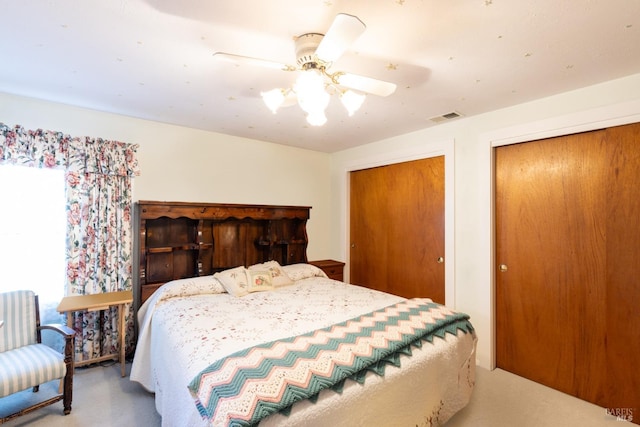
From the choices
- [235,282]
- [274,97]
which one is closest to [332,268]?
[235,282]

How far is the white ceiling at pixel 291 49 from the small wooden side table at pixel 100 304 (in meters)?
1.71

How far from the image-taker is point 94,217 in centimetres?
276

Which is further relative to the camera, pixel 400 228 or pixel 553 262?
pixel 400 228

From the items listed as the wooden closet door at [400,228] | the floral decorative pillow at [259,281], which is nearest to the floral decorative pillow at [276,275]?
the floral decorative pillow at [259,281]

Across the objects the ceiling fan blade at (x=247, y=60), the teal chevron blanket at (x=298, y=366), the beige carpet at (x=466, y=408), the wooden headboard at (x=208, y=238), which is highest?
the ceiling fan blade at (x=247, y=60)

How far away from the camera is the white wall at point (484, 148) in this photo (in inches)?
87.8

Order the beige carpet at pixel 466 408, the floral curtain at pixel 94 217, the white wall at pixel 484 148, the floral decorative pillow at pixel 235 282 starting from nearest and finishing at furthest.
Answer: the beige carpet at pixel 466 408 < the white wall at pixel 484 148 < the floral curtain at pixel 94 217 < the floral decorative pillow at pixel 235 282

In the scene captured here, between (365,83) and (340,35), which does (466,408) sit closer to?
(365,83)

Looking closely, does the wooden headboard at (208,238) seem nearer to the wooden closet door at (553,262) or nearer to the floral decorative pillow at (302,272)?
the floral decorative pillow at (302,272)

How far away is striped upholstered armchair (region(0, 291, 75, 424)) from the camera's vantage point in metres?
1.88

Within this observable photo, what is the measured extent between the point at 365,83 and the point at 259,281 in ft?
6.91

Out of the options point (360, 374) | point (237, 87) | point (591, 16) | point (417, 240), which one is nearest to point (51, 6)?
point (237, 87)

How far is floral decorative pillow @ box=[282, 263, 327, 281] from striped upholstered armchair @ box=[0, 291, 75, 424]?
6.35 ft

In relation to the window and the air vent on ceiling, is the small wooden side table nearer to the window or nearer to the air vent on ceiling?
the window
